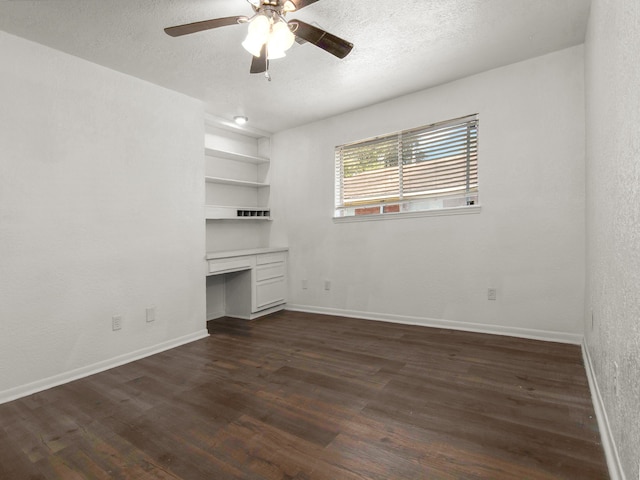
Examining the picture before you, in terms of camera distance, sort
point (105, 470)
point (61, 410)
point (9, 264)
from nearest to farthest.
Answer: point (105, 470) < point (61, 410) < point (9, 264)

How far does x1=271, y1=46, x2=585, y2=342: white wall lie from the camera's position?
292 cm

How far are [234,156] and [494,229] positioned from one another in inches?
127

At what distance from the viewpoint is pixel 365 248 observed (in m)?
4.11

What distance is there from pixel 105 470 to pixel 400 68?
351cm

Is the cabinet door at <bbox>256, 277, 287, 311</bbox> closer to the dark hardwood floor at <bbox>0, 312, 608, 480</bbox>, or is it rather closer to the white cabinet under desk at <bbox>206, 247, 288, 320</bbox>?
the white cabinet under desk at <bbox>206, 247, 288, 320</bbox>

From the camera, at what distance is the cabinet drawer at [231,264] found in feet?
12.3

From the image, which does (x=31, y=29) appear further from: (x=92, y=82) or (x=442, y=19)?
(x=442, y=19)

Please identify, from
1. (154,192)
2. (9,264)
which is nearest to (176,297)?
(154,192)

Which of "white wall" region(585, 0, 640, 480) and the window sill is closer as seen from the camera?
"white wall" region(585, 0, 640, 480)

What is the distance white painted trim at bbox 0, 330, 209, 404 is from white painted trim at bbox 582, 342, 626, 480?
3.25 meters

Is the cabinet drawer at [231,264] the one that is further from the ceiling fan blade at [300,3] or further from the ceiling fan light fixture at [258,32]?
the ceiling fan blade at [300,3]

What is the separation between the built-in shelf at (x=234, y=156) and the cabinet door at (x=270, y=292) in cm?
171

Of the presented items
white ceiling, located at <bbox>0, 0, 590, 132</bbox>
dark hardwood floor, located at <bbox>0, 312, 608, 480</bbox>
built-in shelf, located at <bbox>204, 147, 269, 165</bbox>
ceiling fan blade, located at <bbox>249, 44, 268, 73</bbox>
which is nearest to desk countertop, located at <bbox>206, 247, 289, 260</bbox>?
dark hardwood floor, located at <bbox>0, 312, 608, 480</bbox>

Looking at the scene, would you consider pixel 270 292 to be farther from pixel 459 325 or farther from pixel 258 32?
pixel 258 32
